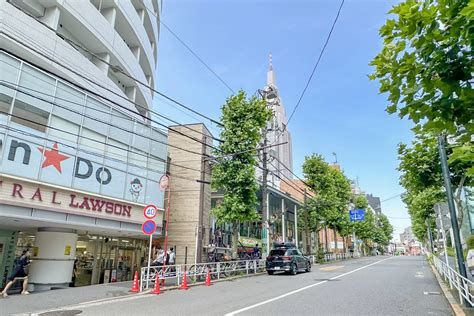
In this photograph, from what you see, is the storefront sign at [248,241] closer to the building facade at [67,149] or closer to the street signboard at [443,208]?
the building facade at [67,149]

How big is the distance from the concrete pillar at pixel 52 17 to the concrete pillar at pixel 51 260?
915cm

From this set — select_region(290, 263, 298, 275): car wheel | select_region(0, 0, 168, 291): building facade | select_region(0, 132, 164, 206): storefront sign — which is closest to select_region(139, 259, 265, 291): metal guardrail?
select_region(290, 263, 298, 275): car wheel

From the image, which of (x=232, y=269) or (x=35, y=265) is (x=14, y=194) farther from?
(x=232, y=269)

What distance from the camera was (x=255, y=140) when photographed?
19.8 meters

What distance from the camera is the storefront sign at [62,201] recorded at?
1091 cm

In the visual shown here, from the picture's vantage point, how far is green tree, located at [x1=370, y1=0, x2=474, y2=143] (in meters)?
3.66

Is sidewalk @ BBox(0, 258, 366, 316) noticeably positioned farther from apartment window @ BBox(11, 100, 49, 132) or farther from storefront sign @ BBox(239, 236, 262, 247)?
storefront sign @ BBox(239, 236, 262, 247)

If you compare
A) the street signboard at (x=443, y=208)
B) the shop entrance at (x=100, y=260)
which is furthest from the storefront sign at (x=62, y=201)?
the street signboard at (x=443, y=208)

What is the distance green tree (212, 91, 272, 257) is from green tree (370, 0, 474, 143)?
1456 centimetres

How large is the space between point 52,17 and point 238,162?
38.9ft

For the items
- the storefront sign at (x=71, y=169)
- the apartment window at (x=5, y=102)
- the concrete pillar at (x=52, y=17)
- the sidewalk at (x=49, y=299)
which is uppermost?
the concrete pillar at (x=52, y=17)

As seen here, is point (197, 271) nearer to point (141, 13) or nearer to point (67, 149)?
point (67, 149)

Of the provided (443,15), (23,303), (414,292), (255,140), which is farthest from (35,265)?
(443,15)

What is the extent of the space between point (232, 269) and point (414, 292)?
925 cm
